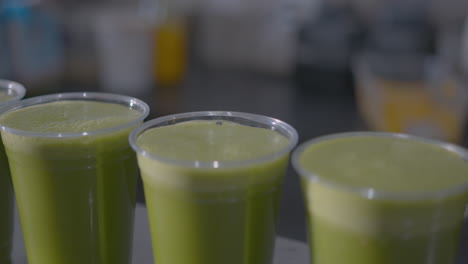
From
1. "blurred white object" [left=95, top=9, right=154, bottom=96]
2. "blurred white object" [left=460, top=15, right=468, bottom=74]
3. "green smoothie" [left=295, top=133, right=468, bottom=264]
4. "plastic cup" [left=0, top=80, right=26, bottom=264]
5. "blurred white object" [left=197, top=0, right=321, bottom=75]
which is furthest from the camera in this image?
"blurred white object" [left=197, top=0, right=321, bottom=75]

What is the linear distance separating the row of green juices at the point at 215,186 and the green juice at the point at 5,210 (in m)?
0.02

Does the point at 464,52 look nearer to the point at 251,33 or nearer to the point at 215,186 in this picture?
the point at 251,33

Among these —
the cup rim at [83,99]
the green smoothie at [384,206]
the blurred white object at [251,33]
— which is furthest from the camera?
the blurred white object at [251,33]

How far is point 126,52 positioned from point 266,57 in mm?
632

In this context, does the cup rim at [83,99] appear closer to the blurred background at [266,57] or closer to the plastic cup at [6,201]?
the plastic cup at [6,201]

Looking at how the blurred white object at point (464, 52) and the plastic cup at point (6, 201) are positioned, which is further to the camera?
the blurred white object at point (464, 52)

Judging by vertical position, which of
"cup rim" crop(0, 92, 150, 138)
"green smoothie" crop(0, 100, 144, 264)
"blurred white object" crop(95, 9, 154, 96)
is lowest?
"blurred white object" crop(95, 9, 154, 96)

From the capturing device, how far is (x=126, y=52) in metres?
2.25

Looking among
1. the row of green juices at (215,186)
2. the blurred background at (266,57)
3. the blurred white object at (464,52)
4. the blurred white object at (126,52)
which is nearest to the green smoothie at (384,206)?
the row of green juices at (215,186)

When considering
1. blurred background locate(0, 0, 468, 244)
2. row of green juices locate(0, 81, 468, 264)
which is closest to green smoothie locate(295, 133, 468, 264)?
row of green juices locate(0, 81, 468, 264)

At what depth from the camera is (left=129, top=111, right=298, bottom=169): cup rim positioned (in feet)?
1.77

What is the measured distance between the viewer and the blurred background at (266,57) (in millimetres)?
1835

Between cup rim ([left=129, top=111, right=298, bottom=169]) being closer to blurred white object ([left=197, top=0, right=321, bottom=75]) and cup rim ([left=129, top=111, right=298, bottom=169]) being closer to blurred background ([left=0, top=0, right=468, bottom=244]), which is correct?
blurred background ([left=0, top=0, right=468, bottom=244])

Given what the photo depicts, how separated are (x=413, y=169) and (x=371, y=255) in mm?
93
